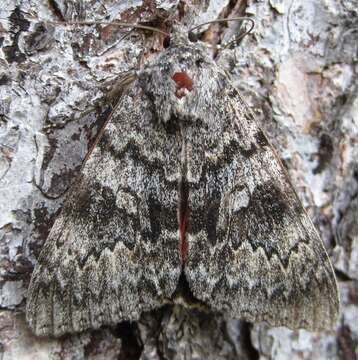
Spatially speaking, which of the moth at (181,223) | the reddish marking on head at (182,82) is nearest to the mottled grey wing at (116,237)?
the moth at (181,223)

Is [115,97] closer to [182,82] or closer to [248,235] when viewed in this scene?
[182,82]

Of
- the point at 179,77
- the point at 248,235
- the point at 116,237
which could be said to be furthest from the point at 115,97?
the point at 248,235

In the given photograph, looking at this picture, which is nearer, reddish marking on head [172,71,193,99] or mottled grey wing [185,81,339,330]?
mottled grey wing [185,81,339,330]

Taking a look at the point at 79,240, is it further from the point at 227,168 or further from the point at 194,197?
the point at 227,168

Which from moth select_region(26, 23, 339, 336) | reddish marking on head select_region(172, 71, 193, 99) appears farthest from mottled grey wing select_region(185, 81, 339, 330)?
reddish marking on head select_region(172, 71, 193, 99)

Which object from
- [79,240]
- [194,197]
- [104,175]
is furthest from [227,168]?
[79,240]

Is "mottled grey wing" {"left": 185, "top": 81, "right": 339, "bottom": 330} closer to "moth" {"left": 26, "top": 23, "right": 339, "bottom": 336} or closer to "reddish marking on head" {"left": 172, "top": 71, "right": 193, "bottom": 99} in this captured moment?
"moth" {"left": 26, "top": 23, "right": 339, "bottom": 336}

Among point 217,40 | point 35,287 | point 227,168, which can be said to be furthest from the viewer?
point 217,40
